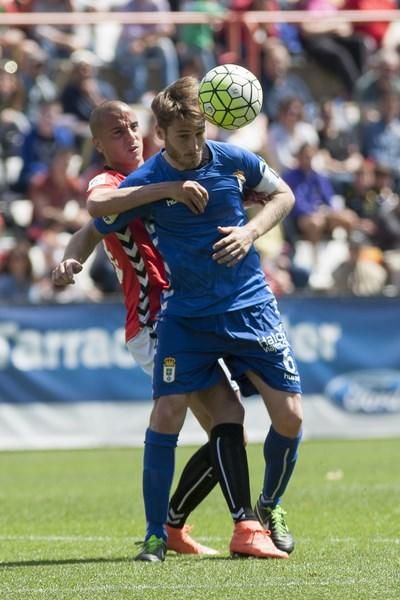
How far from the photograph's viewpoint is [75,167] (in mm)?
17828

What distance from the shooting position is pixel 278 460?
684cm

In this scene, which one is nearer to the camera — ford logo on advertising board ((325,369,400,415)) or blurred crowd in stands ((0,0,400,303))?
ford logo on advertising board ((325,369,400,415))

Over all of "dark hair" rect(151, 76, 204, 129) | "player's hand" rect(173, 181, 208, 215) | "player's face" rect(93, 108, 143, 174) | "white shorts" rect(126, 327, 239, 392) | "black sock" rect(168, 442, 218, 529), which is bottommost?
"black sock" rect(168, 442, 218, 529)

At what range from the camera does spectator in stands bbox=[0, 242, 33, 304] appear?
1538cm

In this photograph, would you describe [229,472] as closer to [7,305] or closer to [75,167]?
[7,305]

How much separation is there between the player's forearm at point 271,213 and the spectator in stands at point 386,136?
1169 cm

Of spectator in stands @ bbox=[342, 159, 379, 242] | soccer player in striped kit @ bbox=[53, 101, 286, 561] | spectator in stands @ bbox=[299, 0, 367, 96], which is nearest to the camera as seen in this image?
soccer player in striped kit @ bbox=[53, 101, 286, 561]

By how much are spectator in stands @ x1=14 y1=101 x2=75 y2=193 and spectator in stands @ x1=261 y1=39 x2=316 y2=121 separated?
2873 mm

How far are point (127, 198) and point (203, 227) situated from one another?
41cm

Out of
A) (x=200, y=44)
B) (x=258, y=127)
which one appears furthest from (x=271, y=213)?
(x=200, y=44)

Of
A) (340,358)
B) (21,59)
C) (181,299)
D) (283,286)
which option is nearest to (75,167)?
(21,59)

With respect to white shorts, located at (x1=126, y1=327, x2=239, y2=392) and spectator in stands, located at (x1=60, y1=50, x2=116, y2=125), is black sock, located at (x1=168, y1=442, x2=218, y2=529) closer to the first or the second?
white shorts, located at (x1=126, y1=327, x2=239, y2=392)

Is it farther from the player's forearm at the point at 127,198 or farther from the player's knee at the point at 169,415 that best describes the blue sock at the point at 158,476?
the player's forearm at the point at 127,198

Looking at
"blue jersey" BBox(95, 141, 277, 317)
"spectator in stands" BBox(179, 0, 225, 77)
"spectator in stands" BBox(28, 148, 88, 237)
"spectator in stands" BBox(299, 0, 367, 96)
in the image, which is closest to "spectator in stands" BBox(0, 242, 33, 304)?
"spectator in stands" BBox(28, 148, 88, 237)
